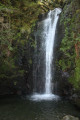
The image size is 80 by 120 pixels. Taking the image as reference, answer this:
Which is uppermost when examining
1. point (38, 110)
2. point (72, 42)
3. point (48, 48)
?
point (48, 48)

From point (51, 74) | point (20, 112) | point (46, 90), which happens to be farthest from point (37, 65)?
point (20, 112)

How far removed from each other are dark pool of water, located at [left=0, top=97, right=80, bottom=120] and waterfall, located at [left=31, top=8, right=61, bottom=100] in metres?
1.77

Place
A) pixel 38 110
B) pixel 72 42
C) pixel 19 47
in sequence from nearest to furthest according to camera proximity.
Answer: pixel 72 42, pixel 38 110, pixel 19 47

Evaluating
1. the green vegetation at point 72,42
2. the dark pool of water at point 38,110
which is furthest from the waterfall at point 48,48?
the dark pool of water at point 38,110

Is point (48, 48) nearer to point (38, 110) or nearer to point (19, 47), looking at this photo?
point (19, 47)

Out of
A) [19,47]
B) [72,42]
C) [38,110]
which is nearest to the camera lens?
[72,42]

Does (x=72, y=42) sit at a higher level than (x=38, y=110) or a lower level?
higher

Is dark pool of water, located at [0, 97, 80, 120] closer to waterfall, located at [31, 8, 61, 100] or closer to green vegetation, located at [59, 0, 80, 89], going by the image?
green vegetation, located at [59, 0, 80, 89]

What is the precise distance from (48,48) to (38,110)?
19.7ft

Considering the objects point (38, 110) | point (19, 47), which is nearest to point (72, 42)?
point (38, 110)

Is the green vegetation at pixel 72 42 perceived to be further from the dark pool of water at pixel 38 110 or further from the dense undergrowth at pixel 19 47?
the dark pool of water at pixel 38 110

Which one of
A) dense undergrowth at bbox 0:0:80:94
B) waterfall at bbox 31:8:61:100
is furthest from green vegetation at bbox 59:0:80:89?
waterfall at bbox 31:8:61:100

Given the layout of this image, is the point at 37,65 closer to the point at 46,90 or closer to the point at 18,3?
the point at 46,90

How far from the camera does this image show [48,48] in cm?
1190
